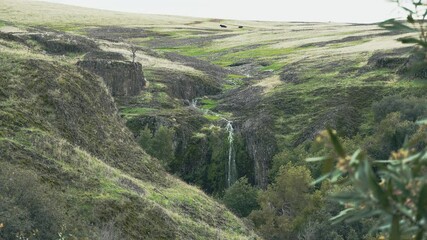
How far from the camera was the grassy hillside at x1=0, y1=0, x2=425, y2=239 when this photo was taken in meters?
20.8

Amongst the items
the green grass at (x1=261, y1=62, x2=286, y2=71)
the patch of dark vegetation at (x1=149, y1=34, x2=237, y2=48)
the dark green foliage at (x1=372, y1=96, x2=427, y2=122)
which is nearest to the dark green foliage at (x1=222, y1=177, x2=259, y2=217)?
the dark green foliage at (x1=372, y1=96, x2=427, y2=122)

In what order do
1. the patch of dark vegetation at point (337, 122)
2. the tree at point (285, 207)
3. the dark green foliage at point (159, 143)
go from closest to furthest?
the tree at point (285, 207)
the dark green foliage at point (159, 143)
the patch of dark vegetation at point (337, 122)

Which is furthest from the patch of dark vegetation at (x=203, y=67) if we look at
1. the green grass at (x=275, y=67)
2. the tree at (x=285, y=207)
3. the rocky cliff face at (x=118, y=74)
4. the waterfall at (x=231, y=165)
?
the tree at (x=285, y=207)

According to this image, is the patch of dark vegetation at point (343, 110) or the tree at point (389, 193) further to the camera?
the patch of dark vegetation at point (343, 110)

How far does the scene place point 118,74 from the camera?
69625mm

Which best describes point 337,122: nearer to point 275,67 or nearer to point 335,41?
point 275,67

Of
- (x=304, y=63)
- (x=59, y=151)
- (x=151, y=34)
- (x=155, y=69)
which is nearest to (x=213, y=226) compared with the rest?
(x=59, y=151)

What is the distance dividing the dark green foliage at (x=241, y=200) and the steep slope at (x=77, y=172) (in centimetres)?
1382

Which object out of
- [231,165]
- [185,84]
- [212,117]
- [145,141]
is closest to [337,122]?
[231,165]

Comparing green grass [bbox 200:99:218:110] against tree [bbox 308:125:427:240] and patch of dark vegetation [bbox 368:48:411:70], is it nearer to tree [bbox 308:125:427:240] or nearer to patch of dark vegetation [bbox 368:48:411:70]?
patch of dark vegetation [bbox 368:48:411:70]

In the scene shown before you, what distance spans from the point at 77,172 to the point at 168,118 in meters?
40.1

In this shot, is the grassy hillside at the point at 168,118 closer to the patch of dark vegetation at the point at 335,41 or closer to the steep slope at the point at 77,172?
the steep slope at the point at 77,172

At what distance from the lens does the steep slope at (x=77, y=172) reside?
17.6 m

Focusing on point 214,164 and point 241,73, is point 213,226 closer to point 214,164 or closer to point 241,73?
point 214,164
